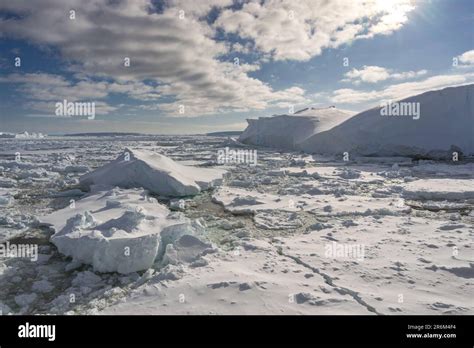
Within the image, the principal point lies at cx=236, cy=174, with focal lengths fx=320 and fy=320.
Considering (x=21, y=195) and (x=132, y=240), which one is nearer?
(x=132, y=240)

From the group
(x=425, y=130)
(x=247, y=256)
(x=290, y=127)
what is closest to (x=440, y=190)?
(x=247, y=256)

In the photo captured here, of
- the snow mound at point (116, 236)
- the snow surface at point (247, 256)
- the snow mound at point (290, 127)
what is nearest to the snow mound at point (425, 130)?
the snow mound at point (290, 127)

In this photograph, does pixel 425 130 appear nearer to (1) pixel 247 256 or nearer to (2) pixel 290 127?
(2) pixel 290 127

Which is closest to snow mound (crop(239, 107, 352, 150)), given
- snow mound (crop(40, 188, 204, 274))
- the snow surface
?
the snow surface

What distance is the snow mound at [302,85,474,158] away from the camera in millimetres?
16453

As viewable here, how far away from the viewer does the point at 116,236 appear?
4680mm

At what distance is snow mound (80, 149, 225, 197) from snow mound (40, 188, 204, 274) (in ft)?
7.11

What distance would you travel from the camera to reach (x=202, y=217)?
675cm

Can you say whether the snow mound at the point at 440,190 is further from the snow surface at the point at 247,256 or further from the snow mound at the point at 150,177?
the snow mound at the point at 150,177
